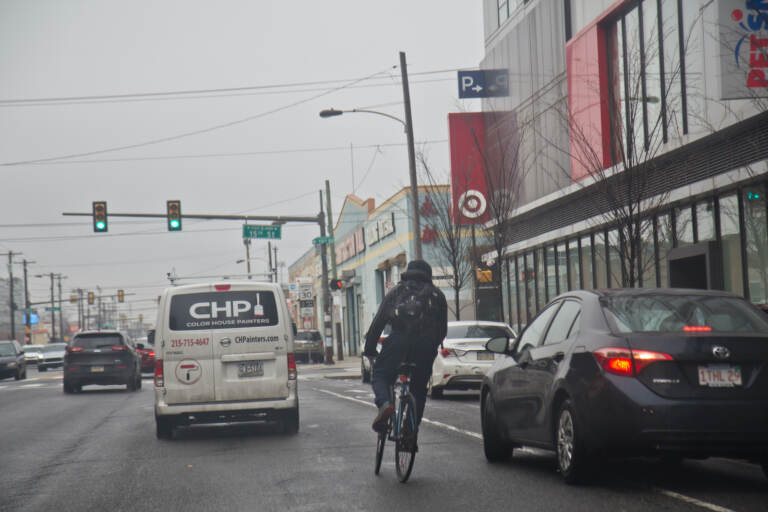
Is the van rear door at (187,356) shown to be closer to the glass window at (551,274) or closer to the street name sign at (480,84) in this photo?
the glass window at (551,274)

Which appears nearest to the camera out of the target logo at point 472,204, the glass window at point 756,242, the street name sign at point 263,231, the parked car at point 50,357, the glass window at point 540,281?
the glass window at point 756,242

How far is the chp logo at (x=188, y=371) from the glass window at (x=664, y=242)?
12.0 metres

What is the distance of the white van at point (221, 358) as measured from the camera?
43.1ft

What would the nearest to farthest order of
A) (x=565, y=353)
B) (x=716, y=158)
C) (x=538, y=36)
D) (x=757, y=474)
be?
(x=565, y=353), (x=757, y=474), (x=716, y=158), (x=538, y=36)

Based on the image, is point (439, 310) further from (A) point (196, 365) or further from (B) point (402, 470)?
(A) point (196, 365)

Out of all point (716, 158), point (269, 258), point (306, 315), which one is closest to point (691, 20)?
point (716, 158)

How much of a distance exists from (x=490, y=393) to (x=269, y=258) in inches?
3011

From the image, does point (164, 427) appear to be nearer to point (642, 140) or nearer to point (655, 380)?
point (655, 380)

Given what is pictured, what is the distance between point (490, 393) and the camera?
980cm

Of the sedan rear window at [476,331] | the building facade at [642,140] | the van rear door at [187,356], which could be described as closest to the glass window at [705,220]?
the building facade at [642,140]

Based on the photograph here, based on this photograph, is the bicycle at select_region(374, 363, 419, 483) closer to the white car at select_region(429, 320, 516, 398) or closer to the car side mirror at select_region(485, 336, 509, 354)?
the car side mirror at select_region(485, 336, 509, 354)

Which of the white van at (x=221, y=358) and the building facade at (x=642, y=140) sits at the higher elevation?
the building facade at (x=642, y=140)

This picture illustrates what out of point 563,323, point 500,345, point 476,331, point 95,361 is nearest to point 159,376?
point 500,345

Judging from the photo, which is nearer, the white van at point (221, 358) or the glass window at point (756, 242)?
the white van at point (221, 358)
